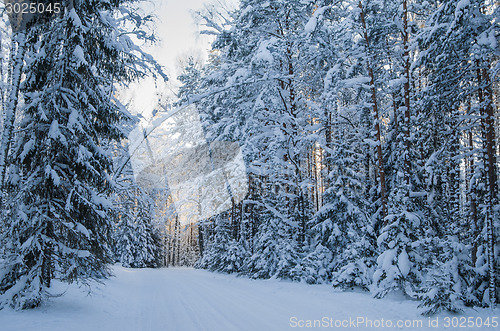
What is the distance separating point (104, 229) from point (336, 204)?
911 cm

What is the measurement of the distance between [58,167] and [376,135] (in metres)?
10.9

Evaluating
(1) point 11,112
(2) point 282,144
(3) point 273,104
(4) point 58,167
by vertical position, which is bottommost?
(4) point 58,167

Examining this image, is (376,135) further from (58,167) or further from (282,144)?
(58,167)

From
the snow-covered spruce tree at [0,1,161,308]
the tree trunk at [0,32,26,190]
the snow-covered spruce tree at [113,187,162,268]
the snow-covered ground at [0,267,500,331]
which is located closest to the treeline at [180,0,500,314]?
the snow-covered ground at [0,267,500,331]

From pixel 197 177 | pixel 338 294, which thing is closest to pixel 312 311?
pixel 338 294

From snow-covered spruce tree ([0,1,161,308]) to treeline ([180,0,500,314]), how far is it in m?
2.93

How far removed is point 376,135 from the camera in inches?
482

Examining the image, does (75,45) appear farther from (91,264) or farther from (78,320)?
(78,320)

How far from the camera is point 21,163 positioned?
7.11m

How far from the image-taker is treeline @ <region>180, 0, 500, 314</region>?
8430 millimetres

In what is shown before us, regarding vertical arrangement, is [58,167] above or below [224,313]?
above

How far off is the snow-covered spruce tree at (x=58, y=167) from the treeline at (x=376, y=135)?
2933 millimetres

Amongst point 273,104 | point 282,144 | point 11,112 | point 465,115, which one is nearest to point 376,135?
point 465,115

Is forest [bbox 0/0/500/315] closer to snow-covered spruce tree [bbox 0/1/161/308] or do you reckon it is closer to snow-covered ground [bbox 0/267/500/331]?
snow-covered spruce tree [bbox 0/1/161/308]
